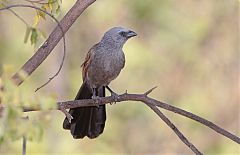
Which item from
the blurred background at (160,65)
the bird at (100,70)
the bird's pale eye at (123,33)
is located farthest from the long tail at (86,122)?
the blurred background at (160,65)

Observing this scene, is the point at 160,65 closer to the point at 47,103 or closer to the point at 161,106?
the point at 161,106

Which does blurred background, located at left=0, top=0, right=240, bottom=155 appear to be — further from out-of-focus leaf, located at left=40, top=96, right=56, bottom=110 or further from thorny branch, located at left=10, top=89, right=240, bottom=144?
out-of-focus leaf, located at left=40, top=96, right=56, bottom=110

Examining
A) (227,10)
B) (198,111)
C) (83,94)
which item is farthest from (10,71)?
(227,10)

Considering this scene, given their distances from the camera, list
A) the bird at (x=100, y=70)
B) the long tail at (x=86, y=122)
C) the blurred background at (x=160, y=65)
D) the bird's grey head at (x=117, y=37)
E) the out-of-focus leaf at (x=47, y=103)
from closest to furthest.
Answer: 1. the out-of-focus leaf at (x=47, y=103)
2. the long tail at (x=86, y=122)
3. the bird at (x=100, y=70)
4. the bird's grey head at (x=117, y=37)
5. the blurred background at (x=160, y=65)

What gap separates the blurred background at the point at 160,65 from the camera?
1108cm

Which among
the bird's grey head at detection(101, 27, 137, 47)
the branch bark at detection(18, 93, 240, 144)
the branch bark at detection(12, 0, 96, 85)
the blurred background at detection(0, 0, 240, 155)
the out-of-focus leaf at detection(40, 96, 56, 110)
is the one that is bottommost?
the out-of-focus leaf at detection(40, 96, 56, 110)

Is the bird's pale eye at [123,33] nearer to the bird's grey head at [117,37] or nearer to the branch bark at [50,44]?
the bird's grey head at [117,37]

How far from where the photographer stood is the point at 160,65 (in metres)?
11.8

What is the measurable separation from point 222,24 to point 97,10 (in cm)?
217

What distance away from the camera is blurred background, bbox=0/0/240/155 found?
11078mm

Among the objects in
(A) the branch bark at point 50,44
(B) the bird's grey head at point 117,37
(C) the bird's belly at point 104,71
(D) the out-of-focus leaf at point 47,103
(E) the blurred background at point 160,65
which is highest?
(E) the blurred background at point 160,65

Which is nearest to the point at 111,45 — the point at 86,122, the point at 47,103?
the point at 86,122

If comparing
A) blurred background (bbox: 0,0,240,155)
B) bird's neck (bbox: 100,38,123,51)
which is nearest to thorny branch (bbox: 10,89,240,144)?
bird's neck (bbox: 100,38,123,51)

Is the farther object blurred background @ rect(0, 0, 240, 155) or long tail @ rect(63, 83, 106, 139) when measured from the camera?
blurred background @ rect(0, 0, 240, 155)
